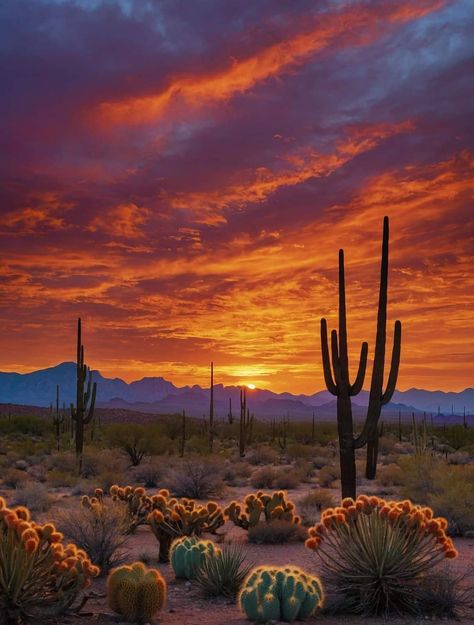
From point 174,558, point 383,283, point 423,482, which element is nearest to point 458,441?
point 423,482

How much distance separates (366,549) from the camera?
8.88 m

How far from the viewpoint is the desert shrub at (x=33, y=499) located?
1862 centimetres

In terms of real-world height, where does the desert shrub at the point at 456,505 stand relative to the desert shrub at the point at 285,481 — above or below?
above

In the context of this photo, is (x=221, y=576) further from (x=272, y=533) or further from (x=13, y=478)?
(x=13, y=478)

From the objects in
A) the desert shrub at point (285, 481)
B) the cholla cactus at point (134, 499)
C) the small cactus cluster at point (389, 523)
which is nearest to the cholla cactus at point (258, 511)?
the cholla cactus at point (134, 499)

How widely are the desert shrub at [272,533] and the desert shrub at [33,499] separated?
6.73m

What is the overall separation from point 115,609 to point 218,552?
6.71 ft

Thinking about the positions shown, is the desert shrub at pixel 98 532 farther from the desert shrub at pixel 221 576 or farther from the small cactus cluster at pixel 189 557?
the desert shrub at pixel 221 576

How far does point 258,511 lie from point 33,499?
728 cm

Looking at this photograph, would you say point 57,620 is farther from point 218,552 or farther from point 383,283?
point 383,283

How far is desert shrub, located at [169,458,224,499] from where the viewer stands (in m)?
21.5

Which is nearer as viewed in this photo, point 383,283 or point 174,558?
point 174,558

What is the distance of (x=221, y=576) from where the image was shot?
387 inches

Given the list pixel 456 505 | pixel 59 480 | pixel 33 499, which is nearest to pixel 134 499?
pixel 33 499
